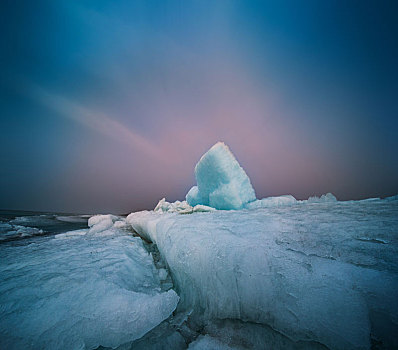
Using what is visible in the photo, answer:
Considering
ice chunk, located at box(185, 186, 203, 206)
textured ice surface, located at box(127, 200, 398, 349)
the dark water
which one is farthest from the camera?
ice chunk, located at box(185, 186, 203, 206)

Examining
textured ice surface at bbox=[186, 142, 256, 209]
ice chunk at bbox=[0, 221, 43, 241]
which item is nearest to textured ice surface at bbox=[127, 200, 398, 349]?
textured ice surface at bbox=[186, 142, 256, 209]

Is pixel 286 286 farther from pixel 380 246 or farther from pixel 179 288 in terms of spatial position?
pixel 179 288

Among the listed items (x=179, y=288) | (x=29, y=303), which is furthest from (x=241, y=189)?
(x=29, y=303)

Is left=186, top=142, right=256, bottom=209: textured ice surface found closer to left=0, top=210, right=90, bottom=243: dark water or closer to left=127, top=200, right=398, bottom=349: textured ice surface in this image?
left=127, top=200, right=398, bottom=349: textured ice surface

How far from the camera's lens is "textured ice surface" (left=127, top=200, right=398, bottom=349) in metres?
0.83

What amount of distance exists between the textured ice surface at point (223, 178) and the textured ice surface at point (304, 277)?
5.24 meters

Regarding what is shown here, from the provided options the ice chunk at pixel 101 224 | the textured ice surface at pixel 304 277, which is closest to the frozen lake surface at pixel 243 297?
the textured ice surface at pixel 304 277

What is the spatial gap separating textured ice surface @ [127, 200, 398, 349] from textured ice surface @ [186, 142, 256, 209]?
17.2ft

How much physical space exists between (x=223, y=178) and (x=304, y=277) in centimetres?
611

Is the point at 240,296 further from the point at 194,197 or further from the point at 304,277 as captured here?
the point at 194,197

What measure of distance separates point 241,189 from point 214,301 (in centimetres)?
659

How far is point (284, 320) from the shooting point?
3.28 feet

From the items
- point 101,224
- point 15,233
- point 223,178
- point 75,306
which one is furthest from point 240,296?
point 15,233

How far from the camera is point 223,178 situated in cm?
711
